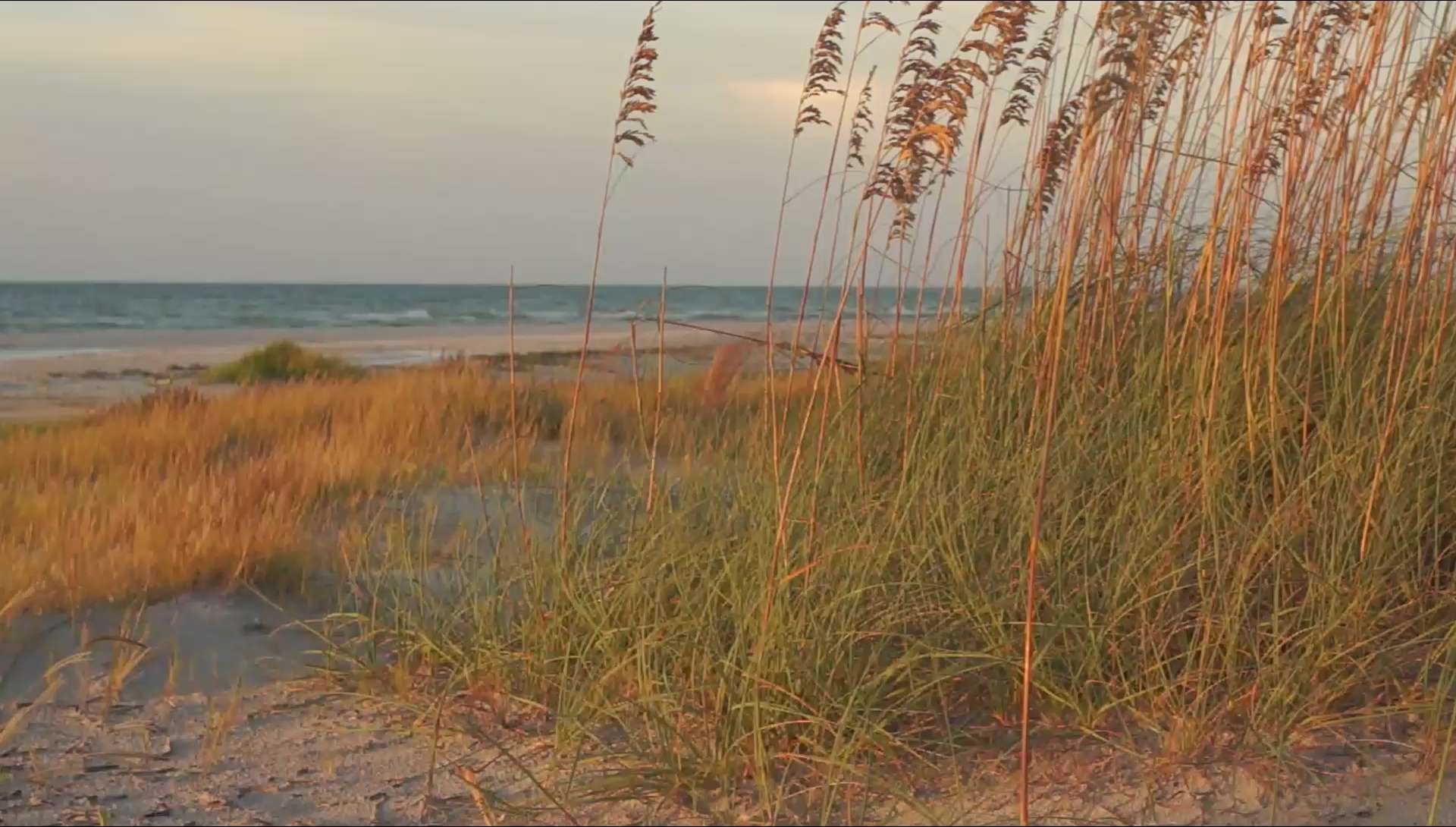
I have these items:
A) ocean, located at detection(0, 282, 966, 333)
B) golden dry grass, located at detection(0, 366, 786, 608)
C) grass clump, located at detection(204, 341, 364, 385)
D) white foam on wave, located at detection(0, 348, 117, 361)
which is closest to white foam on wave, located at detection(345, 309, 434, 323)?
ocean, located at detection(0, 282, 966, 333)

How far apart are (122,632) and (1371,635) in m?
2.38

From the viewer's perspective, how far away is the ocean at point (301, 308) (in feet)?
94.6

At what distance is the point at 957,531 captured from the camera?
226 cm

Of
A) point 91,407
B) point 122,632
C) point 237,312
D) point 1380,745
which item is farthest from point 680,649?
point 237,312

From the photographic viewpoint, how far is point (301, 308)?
3959cm

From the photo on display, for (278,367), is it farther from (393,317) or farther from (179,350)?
(393,317)

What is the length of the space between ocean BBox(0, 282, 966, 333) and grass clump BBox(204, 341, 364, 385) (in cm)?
689

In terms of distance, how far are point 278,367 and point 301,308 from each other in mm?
29817

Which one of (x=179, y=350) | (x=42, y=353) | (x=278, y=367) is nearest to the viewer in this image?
(x=278, y=367)

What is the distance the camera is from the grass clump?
1097 centimetres

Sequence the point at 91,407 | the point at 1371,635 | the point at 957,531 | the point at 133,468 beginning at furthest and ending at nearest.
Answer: the point at 91,407 < the point at 133,468 < the point at 957,531 < the point at 1371,635

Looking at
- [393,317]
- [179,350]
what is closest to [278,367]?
[179,350]

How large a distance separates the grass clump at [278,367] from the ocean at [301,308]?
6.89 meters

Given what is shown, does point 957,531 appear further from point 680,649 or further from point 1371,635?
point 1371,635
